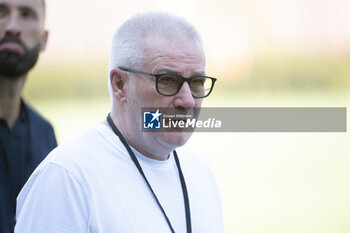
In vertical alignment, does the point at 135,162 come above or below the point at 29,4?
below

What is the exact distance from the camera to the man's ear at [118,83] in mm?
1725

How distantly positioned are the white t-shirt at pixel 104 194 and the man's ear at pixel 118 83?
0.12 metres

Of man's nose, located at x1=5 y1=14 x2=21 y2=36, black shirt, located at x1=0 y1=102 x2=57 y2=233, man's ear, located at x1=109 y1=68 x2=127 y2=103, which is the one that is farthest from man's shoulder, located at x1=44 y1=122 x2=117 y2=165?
man's nose, located at x1=5 y1=14 x2=21 y2=36

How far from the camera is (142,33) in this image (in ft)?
5.53

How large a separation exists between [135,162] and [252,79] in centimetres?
1433

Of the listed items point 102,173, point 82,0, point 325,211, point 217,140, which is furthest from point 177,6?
point 102,173

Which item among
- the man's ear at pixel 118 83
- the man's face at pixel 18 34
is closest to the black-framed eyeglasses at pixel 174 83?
the man's ear at pixel 118 83

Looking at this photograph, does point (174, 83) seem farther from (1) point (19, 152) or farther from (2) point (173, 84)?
(1) point (19, 152)

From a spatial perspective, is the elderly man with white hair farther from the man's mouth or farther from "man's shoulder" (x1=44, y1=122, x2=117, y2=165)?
the man's mouth

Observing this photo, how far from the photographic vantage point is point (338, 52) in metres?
15.0

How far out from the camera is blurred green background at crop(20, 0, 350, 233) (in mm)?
9195

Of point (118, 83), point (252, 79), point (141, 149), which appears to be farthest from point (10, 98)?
point (252, 79)

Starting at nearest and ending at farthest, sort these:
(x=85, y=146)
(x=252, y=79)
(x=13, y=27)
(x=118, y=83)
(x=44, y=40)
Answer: (x=85, y=146) → (x=118, y=83) → (x=13, y=27) → (x=44, y=40) → (x=252, y=79)

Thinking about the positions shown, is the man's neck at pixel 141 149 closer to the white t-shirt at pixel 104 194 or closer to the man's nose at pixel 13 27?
the white t-shirt at pixel 104 194
